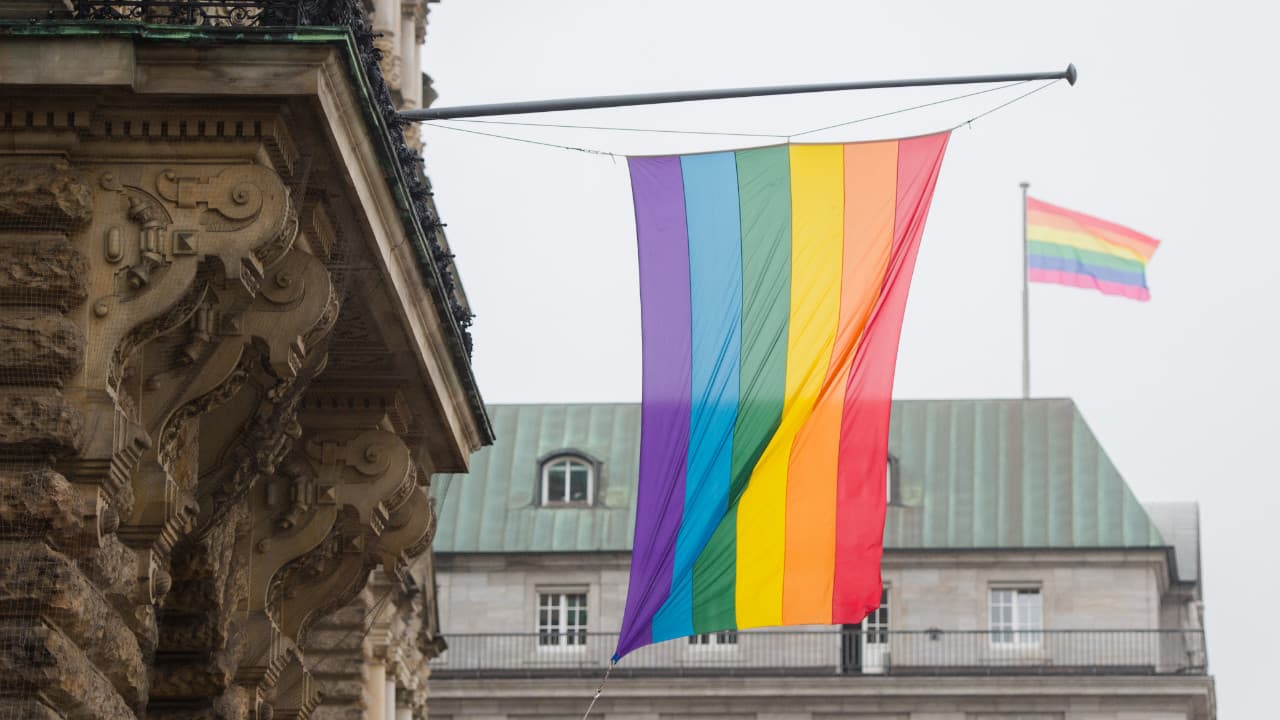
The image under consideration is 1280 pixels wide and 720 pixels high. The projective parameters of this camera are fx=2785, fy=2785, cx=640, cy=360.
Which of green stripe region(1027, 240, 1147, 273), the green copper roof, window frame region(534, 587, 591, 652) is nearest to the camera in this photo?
the green copper roof

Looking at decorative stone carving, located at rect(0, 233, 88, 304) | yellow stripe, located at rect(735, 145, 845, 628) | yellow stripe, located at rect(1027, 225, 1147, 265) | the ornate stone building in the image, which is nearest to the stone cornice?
the ornate stone building

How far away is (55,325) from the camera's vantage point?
13562 millimetres

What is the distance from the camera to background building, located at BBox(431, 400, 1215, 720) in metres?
70.3

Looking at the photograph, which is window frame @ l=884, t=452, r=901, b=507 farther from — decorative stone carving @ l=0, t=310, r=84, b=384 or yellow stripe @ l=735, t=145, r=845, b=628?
decorative stone carving @ l=0, t=310, r=84, b=384

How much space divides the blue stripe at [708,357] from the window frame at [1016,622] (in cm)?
5266

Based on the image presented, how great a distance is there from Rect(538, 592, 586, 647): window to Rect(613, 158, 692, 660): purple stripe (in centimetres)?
5291

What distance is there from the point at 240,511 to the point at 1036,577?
55.7 m

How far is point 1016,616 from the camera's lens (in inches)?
2825

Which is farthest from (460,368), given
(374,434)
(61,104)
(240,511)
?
(61,104)

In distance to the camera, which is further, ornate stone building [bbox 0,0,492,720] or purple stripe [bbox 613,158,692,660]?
purple stripe [bbox 613,158,692,660]

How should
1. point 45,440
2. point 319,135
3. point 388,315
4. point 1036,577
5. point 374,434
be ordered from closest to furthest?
point 45,440 → point 319,135 → point 388,315 → point 374,434 → point 1036,577

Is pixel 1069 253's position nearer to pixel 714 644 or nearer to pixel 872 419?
pixel 714 644

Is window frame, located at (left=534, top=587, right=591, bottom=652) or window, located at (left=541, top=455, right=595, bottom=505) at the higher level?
window, located at (left=541, top=455, right=595, bottom=505)

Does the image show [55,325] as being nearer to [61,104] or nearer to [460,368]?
[61,104]
